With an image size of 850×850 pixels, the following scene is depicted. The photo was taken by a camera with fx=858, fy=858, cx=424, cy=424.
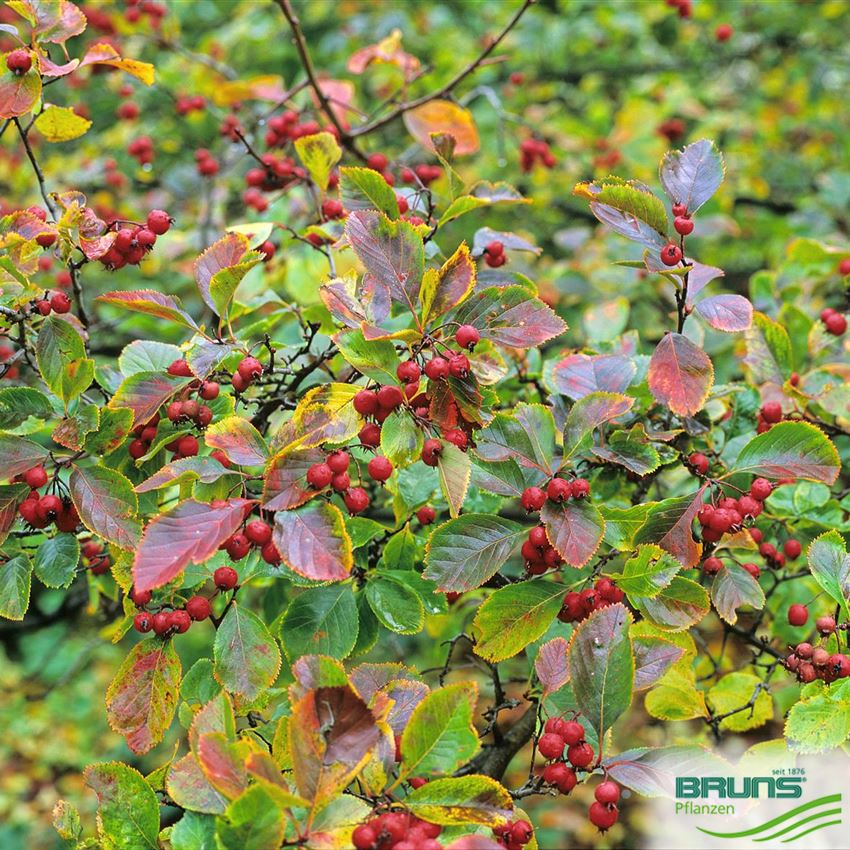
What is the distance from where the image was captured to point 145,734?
1.21 meters

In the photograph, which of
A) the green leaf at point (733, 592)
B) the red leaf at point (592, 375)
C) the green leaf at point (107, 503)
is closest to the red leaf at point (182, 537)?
the green leaf at point (107, 503)

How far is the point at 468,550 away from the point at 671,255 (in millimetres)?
531

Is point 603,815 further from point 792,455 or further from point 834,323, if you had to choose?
point 834,323

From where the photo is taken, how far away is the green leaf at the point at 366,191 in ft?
4.58

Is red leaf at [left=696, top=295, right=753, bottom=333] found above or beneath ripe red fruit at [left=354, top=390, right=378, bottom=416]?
beneath

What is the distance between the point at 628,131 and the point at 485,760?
9.37 feet

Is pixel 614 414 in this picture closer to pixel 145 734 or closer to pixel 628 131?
pixel 145 734

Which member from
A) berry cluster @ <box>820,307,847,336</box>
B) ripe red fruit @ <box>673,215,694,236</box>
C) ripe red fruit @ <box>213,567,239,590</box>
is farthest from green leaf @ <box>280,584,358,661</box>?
berry cluster @ <box>820,307,847,336</box>

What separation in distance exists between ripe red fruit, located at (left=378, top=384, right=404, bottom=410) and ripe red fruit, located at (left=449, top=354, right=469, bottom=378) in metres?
0.08

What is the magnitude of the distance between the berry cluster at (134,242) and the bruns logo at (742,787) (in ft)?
3.92

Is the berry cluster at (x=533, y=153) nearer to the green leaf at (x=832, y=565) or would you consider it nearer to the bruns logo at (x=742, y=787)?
the green leaf at (x=832, y=565)

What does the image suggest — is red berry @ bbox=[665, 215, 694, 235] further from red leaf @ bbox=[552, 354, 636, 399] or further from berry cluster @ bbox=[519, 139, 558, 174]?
berry cluster @ bbox=[519, 139, 558, 174]

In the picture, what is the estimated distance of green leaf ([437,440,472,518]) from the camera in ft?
3.84

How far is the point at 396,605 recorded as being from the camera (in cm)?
134
